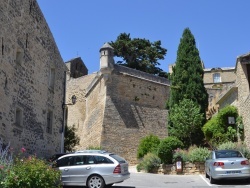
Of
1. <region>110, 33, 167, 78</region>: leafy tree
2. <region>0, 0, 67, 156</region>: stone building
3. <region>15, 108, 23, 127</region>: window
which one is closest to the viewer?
<region>0, 0, 67, 156</region>: stone building

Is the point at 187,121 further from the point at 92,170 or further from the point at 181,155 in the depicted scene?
the point at 92,170

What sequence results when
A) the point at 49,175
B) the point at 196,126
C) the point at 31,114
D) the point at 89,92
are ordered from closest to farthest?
the point at 49,175
the point at 31,114
the point at 196,126
the point at 89,92

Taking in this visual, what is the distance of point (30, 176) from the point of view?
30.3ft

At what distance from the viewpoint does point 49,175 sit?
9.62 m

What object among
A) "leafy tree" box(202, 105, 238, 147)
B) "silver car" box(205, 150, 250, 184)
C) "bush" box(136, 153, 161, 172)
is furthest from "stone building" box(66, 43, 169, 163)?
"silver car" box(205, 150, 250, 184)

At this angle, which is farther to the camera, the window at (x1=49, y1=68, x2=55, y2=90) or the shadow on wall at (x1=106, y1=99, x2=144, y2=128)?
the shadow on wall at (x1=106, y1=99, x2=144, y2=128)

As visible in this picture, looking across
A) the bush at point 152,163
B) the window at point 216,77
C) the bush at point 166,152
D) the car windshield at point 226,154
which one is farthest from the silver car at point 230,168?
the window at point 216,77

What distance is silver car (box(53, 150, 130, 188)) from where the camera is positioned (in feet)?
41.7

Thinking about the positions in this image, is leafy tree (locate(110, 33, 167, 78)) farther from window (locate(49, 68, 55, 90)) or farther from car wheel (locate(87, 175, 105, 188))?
car wheel (locate(87, 175, 105, 188))

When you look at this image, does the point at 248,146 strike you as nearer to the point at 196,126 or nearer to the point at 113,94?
the point at 196,126

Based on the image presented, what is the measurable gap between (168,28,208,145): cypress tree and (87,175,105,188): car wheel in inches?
686

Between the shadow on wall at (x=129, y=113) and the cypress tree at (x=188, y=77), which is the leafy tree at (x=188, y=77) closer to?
the cypress tree at (x=188, y=77)

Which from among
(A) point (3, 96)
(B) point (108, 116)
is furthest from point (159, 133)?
(A) point (3, 96)

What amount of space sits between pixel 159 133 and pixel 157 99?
343cm
